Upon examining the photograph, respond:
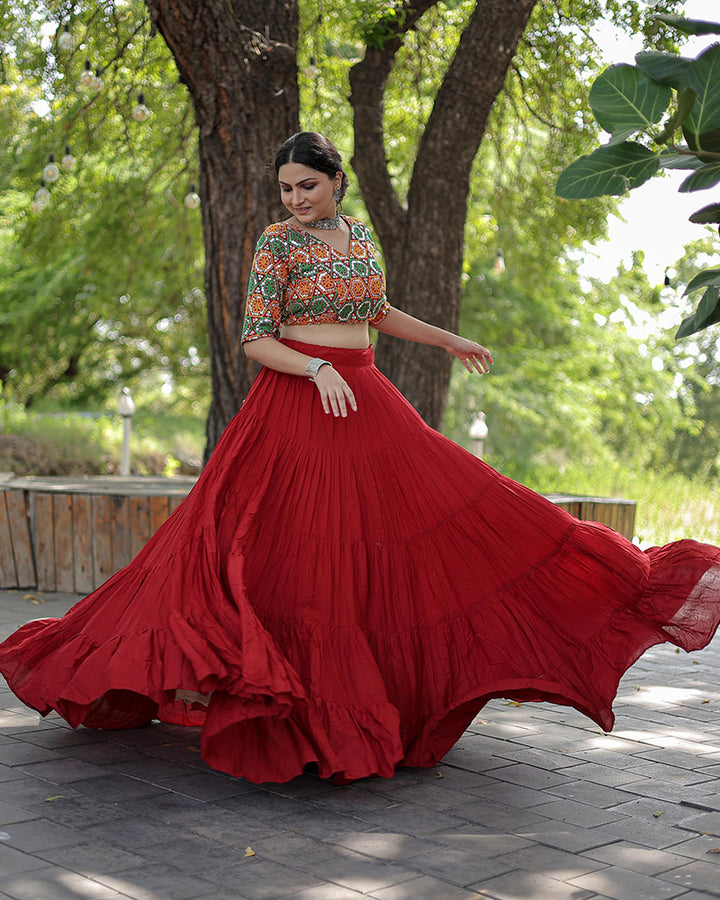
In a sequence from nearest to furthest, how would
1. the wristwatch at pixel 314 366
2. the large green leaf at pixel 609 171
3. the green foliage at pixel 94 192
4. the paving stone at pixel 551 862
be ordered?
1. the large green leaf at pixel 609 171
2. the paving stone at pixel 551 862
3. the wristwatch at pixel 314 366
4. the green foliage at pixel 94 192

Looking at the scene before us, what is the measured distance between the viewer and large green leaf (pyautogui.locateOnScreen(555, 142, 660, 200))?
210 cm

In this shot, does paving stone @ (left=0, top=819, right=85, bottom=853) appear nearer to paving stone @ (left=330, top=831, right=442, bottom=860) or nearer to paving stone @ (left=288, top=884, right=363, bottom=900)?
paving stone @ (left=288, top=884, right=363, bottom=900)

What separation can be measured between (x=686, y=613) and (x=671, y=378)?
1870cm

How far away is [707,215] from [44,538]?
5.62 m

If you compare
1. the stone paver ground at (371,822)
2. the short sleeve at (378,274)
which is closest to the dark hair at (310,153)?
the short sleeve at (378,274)

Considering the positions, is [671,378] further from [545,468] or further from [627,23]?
[627,23]

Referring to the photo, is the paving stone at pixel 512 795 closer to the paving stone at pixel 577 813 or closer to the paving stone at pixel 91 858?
the paving stone at pixel 577 813

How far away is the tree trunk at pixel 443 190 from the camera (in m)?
7.16

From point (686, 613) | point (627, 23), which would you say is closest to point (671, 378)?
point (627, 23)

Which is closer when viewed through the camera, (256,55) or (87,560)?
(256,55)

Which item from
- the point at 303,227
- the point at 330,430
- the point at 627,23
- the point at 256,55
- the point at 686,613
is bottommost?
the point at 686,613

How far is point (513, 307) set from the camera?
19.5 m

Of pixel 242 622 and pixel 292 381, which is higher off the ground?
pixel 292 381

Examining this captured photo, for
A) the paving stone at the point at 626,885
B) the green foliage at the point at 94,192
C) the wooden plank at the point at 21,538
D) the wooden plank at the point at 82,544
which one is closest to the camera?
the paving stone at the point at 626,885
